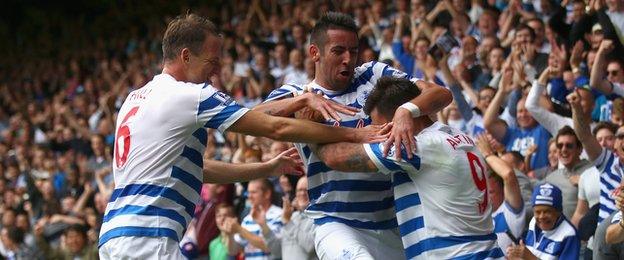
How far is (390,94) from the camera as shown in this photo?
684cm

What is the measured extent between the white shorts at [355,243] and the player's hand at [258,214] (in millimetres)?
4104

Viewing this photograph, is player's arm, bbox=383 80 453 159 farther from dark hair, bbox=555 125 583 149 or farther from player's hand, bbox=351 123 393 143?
dark hair, bbox=555 125 583 149

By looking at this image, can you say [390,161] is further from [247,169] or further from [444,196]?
[247,169]

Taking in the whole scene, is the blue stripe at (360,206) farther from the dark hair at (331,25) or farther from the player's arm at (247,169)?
the dark hair at (331,25)

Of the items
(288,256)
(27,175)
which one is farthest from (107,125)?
(288,256)

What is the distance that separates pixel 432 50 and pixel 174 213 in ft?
25.6

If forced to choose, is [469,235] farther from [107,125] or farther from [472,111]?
[107,125]

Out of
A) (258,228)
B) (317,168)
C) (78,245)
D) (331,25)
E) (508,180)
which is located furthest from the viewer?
(78,245)

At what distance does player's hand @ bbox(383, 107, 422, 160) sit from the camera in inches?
253

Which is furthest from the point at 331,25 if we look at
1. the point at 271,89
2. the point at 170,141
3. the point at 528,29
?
the point at 271,89

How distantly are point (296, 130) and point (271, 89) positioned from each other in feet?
32.6

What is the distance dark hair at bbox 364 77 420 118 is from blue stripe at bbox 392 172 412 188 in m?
0.35

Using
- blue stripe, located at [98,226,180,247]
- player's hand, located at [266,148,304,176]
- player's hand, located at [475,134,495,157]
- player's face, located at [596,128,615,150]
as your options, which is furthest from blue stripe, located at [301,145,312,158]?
player's face, located at [596,128,615,150]

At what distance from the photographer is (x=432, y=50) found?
1399 centimetres
